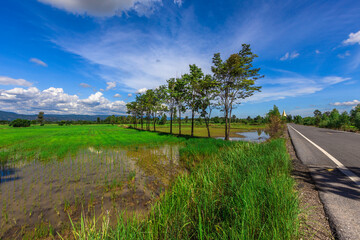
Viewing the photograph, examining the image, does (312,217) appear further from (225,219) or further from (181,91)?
(181,91)

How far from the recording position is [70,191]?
6.65m

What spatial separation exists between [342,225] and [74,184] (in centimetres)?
1050

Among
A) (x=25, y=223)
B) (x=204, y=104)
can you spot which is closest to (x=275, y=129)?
(x=204, y=104)

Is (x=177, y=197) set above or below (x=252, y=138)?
above

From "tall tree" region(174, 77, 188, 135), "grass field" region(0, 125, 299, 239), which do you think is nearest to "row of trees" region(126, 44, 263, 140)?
"tall tree" region(174, 77, 188, 135)

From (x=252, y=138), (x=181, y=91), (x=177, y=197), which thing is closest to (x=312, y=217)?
(x=177, y=197)

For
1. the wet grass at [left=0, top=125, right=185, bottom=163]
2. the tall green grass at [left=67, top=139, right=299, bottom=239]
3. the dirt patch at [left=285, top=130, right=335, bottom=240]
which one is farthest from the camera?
the wet grass at [left=0, top=125, right=185, bottom=163]

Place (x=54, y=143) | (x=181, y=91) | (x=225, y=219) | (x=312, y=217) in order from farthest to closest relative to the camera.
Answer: (x=181, y=91) → (x=54, y=143) → (x=312, y=217) → (x=225, y=219)

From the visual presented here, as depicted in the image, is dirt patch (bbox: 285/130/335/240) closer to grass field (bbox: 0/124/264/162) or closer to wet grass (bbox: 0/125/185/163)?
wet grass (bbox: 0/125/185/163)

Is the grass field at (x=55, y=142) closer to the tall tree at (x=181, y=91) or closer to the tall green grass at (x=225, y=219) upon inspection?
the tall tree at (x=181, y=91)

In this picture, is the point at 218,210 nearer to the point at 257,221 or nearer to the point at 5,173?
the point at 257,221

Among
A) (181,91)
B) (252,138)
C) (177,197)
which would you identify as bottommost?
(252,138)

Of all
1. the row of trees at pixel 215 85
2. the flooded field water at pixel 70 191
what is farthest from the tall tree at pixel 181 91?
the flooded field water at pixel 70 191

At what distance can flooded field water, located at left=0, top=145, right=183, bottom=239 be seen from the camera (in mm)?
4898
